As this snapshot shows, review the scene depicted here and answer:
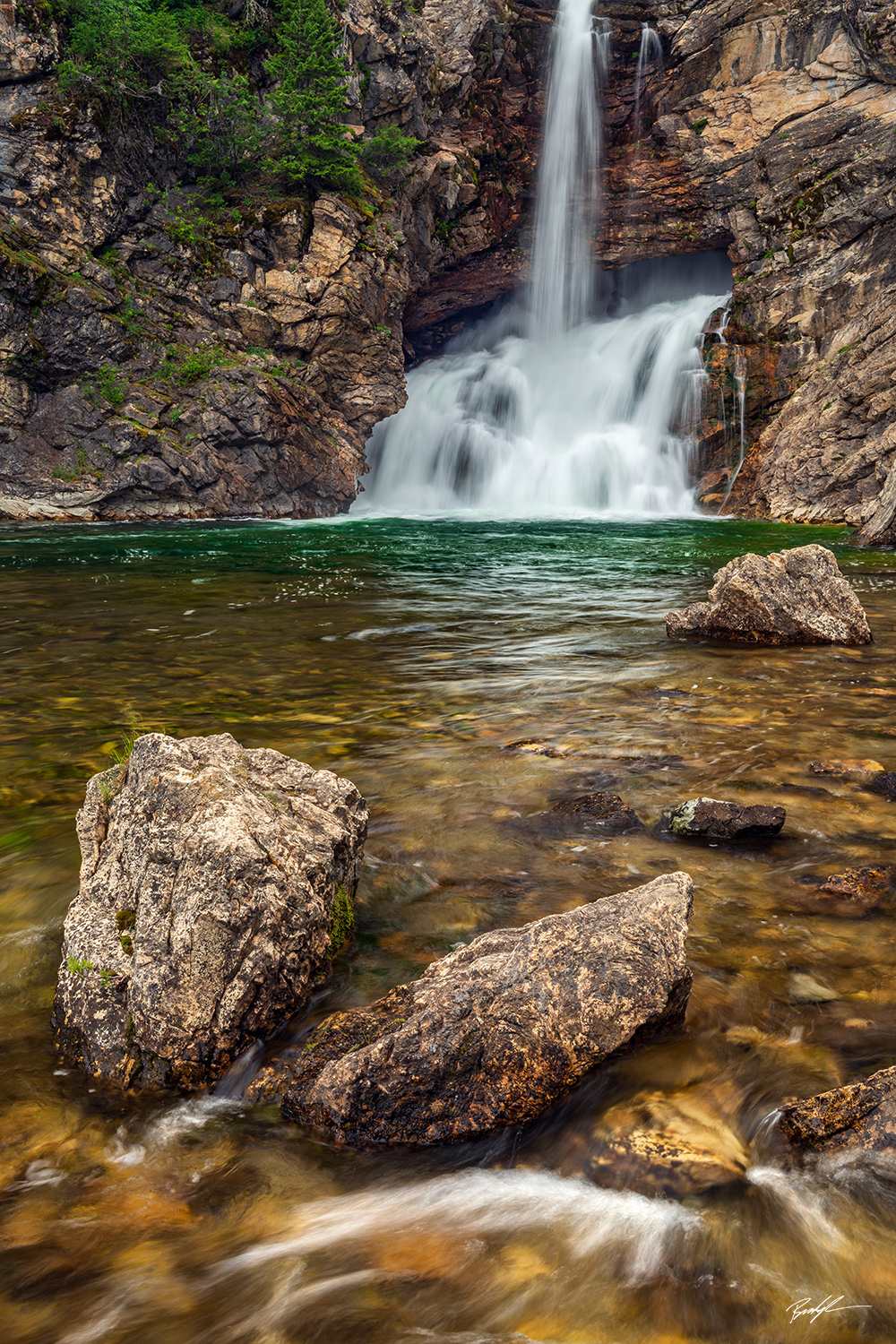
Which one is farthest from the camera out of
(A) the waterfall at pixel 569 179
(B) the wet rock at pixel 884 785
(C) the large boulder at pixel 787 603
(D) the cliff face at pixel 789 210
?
(A) the waterfall at pixel 569 179

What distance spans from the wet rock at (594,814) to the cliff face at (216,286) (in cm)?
2624

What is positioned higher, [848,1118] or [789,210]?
[789,210]

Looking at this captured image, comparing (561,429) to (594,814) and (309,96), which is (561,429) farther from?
(594,814)

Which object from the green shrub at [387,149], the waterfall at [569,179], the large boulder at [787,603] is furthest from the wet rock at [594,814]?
the waterfall at [569,179]

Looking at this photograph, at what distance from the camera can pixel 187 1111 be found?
87.3 inches

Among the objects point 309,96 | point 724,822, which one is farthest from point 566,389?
point 724,822

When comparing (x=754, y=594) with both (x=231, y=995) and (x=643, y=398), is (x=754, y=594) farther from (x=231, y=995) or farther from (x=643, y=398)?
(x=643, y=398)

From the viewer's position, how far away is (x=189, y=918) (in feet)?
7.90

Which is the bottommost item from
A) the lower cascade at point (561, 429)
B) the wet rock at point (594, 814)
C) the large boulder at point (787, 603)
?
the wet rock at point (594, 814)

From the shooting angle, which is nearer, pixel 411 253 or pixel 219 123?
pixel 219 123

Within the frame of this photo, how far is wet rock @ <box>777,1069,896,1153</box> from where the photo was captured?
1.93 meters

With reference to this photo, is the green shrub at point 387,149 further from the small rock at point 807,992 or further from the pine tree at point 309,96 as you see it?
the small rock at point 807,992
